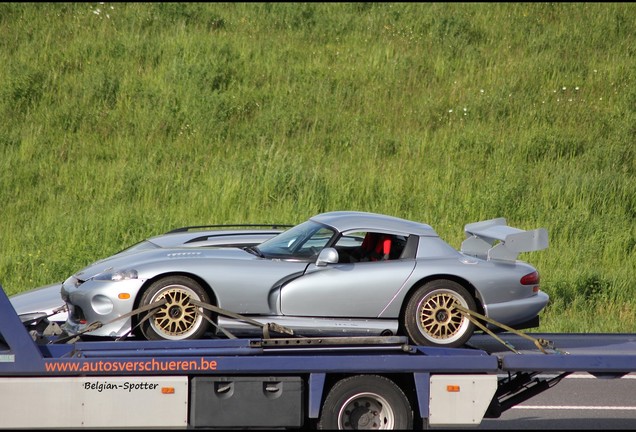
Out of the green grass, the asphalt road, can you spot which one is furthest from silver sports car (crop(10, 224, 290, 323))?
the green grass

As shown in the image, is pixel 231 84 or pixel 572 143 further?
pixel 231 84

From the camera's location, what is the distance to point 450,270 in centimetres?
769

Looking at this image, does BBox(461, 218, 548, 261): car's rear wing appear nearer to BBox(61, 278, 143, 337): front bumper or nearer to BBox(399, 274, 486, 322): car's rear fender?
BBox(399, 274, 486, 322): car's rear fender

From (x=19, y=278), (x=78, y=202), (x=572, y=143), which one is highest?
(x=572, y=143)

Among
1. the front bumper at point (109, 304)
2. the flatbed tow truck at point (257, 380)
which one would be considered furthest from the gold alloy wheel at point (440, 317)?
the front bumper at point (109, 304)

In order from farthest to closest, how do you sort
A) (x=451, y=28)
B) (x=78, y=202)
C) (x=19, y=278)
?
(x=451, y=28)
(x=78, y=202)
(x=19, y=278)

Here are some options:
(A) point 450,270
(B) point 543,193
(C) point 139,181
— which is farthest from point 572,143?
(A) point 450,270

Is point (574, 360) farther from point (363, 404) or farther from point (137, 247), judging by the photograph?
point (137, 247)

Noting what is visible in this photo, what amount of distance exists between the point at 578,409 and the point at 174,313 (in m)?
4.08

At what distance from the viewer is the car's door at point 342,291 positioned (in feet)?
24.5

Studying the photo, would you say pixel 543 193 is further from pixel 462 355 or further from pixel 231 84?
pixel 462 355

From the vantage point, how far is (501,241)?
318 inches

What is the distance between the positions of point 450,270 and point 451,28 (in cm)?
1658

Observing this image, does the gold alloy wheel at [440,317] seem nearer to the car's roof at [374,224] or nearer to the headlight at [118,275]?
the car's roof at [374,224]
